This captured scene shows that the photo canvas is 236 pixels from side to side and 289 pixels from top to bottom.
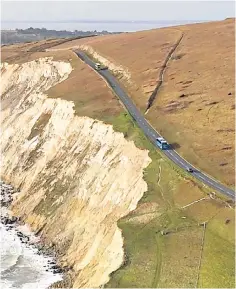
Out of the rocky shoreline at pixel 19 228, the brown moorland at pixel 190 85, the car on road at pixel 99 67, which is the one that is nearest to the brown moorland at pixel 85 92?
the car on road at pixel 99 67

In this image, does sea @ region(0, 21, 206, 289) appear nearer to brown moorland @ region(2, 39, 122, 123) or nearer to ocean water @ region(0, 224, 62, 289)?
ocean water @ region(0, 224, 62, 289)

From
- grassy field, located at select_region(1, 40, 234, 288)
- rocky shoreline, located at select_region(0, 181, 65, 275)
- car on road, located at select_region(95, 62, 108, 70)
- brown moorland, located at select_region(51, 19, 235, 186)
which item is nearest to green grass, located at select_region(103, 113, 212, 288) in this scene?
grassy field, located at select_region(1, 40, 234, 288)

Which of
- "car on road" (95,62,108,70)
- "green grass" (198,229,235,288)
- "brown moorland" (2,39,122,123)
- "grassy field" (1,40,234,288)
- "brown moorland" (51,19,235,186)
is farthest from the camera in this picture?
"car on road" (95,62,108,70)

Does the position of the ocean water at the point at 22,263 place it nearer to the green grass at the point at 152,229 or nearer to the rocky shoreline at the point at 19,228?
the rocky shoreline at the point at 19,228

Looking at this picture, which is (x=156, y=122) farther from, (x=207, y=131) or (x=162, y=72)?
(x=162, y=72)

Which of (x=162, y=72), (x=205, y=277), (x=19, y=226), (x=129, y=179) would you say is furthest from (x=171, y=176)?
(x=162, y=72)

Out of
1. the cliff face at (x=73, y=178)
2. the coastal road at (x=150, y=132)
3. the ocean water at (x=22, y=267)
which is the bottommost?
the ocean water at (x=22, y=267)
